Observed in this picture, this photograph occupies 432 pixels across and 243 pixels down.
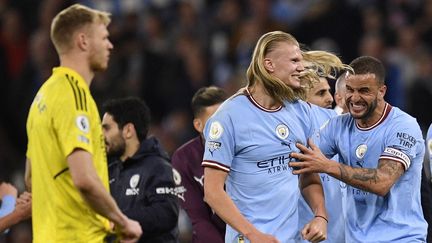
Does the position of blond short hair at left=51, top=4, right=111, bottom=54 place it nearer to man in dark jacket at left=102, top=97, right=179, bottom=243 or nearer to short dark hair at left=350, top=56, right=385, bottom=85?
man in dark jacket at left=102, top=97, right=179, bottom=243

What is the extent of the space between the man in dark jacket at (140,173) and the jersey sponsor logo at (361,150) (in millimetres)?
1392

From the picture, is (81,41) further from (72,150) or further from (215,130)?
(215,130)

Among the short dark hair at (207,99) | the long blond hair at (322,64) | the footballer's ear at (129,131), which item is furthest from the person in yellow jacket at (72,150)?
the short dark hair at (207,99)

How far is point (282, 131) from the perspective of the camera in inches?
274

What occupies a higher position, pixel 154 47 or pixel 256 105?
pixel 256 105

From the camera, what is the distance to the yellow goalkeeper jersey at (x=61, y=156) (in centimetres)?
606

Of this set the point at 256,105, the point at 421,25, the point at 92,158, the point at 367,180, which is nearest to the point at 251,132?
the point at 256,105

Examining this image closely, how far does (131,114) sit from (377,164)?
6.56 feet

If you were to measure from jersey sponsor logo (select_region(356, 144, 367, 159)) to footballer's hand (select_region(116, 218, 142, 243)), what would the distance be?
1865 mm

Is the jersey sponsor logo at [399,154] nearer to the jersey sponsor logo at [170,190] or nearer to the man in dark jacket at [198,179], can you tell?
the jersey sponsor logo at [170,190]

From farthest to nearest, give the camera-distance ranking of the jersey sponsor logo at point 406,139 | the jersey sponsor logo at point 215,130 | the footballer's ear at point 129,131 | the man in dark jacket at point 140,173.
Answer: the footballer's ear at point 129,131 → the man in dark jacket at point 140,173 → the jersey sponsor logo at point 406,139 → the jersey sponsor logo at point 215,130

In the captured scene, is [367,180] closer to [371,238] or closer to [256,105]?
[371,238]

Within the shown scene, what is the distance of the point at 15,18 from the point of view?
15133mm

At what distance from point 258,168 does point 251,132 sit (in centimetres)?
23
